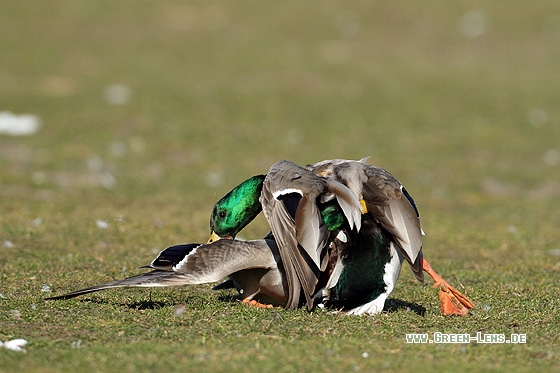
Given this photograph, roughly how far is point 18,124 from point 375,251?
11.4m

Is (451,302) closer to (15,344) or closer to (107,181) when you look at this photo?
(15,344)

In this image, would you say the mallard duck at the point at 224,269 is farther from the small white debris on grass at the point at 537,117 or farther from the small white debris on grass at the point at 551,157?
the small white debris on grass at the point at 537,117

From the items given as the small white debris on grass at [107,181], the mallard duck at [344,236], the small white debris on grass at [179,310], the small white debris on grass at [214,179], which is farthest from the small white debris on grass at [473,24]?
the small white debris on grass at [179,310]

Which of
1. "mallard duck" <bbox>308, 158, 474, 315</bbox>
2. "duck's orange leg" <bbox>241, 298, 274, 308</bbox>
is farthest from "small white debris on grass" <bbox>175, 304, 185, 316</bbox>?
"mallard duck" <bbox>308, 158, 474, 315</bbox>

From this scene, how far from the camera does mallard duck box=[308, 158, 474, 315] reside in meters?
6.26

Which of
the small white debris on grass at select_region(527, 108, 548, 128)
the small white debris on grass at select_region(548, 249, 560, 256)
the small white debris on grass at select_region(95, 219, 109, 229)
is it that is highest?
the small white debris on grass at select_region(527, 108, 548, 128)

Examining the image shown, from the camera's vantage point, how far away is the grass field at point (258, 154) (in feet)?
18.0

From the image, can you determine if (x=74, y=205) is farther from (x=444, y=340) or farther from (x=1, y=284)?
(x=444, y=340)

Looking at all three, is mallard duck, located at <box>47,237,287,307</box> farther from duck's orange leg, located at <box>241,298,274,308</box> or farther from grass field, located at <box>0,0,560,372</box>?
grass field, located at <box>0,0,560,372</box>

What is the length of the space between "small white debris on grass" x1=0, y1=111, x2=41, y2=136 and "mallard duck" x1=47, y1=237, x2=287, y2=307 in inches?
393

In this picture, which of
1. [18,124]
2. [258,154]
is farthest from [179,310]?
[18,124]

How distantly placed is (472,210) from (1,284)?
7.37 metres

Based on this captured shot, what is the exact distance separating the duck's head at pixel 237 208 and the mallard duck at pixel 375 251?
2.73 ft

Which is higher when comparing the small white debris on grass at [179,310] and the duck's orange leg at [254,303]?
the small white debris on grass at [179,310]
